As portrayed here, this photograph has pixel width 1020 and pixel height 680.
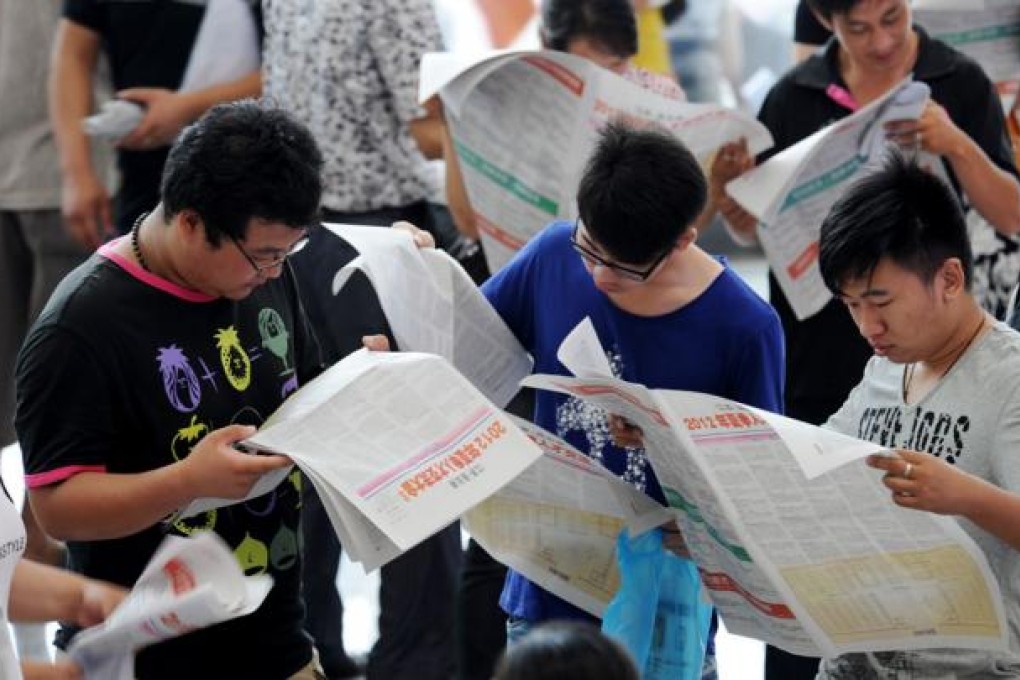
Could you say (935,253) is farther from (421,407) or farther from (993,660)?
(421,407)

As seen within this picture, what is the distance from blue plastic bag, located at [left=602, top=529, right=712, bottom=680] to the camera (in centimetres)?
260

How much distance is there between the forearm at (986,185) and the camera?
3250 mm

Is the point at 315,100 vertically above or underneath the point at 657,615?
above

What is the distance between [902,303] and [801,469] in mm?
301

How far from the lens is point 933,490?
2143 mm

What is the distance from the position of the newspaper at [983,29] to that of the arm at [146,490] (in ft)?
6.59

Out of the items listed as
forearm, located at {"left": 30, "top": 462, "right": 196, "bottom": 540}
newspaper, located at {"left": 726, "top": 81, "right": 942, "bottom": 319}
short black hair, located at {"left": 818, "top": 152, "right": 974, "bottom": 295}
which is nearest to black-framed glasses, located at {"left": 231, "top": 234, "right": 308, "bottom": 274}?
forearm, located at {"left": 30, "top": 462, "right": 196, "bottom": 540}

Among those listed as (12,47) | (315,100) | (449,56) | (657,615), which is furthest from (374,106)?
(657,615)

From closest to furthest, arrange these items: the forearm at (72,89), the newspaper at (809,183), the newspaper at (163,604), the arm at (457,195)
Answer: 1. the newspaper at (163,604)
2. the newspaper at (809,183)
3. the arm at (457,195)
4. the forearm at (72,89)

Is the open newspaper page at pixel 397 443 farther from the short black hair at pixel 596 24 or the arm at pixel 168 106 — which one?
the arm at pixel 168 106

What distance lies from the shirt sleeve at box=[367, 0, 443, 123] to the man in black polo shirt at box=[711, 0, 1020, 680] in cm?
72

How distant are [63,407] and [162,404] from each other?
0.43ft

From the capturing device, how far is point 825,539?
2277mm

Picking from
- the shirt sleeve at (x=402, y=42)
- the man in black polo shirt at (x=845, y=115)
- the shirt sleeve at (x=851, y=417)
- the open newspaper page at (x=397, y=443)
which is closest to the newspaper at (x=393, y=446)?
the open newspaper page at (x=397, y=443)
